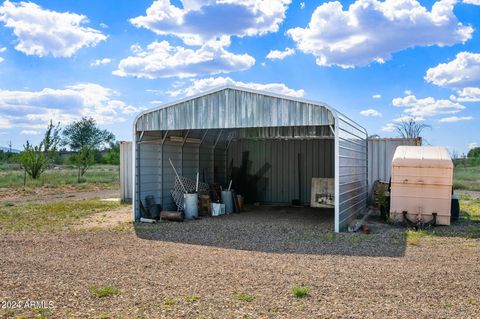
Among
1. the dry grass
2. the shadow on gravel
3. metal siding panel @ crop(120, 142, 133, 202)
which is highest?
metal siding panel @ crop(120, 142, 133, 202)

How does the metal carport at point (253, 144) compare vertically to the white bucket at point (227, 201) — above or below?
above

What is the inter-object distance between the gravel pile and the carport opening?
442 centimetres

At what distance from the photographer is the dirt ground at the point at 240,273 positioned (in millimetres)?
4637

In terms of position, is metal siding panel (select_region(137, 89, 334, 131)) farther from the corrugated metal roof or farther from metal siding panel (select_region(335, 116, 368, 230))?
metal siding panel (select_region(335, 116, 368, 230))

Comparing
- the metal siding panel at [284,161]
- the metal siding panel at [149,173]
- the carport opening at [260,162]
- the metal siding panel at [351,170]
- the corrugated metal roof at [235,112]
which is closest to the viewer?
the corrugated metal roof at [235,112]

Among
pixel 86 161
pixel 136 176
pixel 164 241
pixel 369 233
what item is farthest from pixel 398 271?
pixel 86 161

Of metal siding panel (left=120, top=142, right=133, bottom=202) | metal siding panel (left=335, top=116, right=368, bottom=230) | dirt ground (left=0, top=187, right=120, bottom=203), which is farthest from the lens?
dirt ground (left=0, top=187, right=120, bottom=203)

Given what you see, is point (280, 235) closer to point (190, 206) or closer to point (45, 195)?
point (190, 206)

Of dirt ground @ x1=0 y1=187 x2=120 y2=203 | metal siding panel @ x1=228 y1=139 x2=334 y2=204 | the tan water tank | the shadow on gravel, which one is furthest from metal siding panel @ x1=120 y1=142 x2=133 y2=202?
the tan water tank

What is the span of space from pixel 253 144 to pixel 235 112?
6.14m

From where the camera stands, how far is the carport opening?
13891 millimetres

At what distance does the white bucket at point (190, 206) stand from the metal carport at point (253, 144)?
1047 mm

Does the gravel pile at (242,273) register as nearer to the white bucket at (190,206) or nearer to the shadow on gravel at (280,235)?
the shadow on gravel at (280,235)

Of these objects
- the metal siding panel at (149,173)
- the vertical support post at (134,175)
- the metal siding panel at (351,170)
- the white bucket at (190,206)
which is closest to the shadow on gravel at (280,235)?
the white bucket at (190,206)
